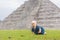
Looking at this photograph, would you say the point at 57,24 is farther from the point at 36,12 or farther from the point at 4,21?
the point at 4,21

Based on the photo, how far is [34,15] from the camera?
69125mm

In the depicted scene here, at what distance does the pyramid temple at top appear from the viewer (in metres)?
65.2

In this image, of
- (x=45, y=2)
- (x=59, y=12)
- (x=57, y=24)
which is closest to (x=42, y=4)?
(x=45, y=2)

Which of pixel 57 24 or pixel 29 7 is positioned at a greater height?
pixel 29 7

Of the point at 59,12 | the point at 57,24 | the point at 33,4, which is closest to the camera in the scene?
the point at 57,24

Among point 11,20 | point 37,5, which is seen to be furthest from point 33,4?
point 11,20

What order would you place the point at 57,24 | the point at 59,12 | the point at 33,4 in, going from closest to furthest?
the point at 57,24
the point at 59,12
the point at 33,4

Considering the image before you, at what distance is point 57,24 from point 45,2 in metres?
11.0

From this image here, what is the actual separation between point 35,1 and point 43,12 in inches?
169

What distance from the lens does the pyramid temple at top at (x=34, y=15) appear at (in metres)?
65.2

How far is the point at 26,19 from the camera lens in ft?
223

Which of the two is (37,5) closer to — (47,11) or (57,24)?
(47,11)

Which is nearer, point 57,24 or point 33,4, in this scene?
point 57,24

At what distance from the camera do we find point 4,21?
7525cm
